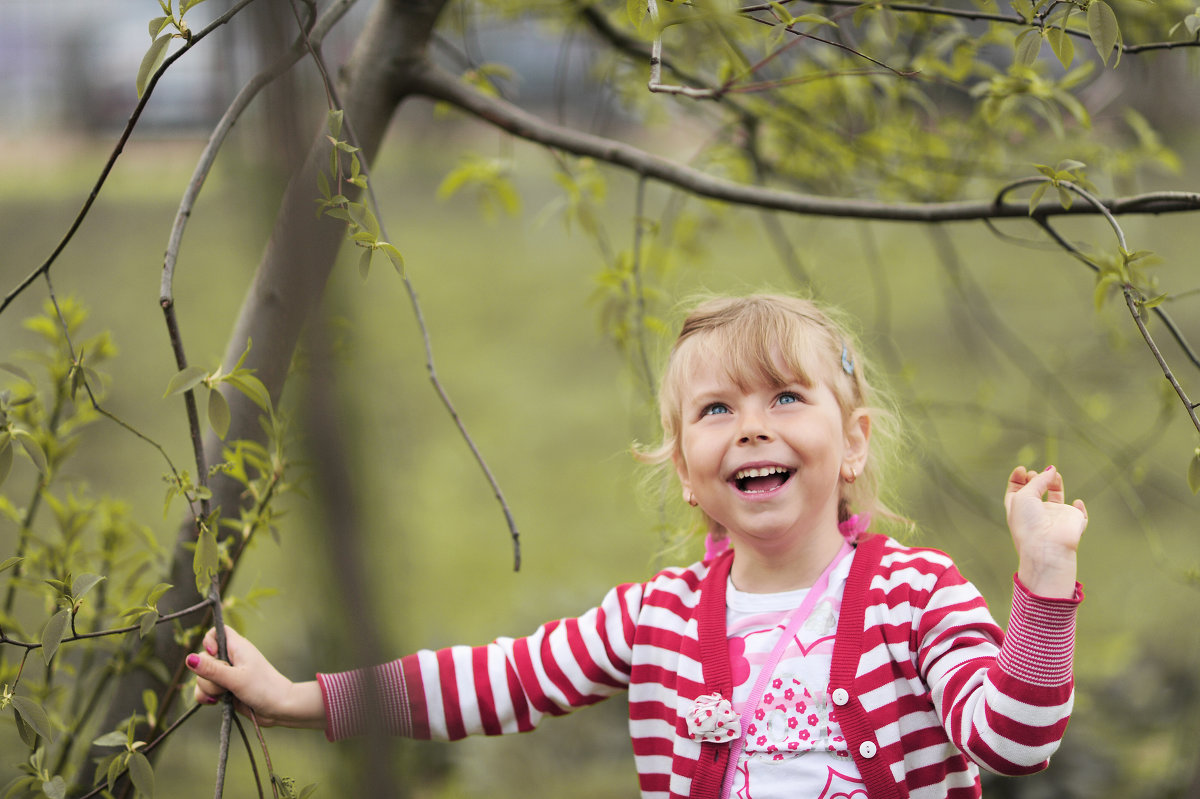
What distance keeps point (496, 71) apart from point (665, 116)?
3.31ft

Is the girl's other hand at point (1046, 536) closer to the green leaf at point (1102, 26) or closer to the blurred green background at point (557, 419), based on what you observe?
the green leaf at point (1102, 26)

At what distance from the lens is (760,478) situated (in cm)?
132

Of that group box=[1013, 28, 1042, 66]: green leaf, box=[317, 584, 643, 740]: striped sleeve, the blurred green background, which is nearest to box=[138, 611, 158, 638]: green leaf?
the blurred green background

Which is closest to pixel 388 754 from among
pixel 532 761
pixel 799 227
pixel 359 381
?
pixel 359 381

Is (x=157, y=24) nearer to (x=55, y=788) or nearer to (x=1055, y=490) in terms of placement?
(x=55, y=788)

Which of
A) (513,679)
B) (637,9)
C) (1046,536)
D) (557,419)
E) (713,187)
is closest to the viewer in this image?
(637,9)

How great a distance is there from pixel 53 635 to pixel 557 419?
4.87 meters

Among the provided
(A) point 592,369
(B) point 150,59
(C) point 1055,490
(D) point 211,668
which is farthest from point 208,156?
(A) point 592,369

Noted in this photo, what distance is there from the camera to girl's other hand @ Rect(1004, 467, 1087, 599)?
3.35ft

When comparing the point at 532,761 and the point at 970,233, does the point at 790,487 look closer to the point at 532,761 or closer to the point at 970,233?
the point at 532,761

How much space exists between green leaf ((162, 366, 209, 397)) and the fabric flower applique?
2.27 feet

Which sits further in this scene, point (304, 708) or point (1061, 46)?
point (304, 708)

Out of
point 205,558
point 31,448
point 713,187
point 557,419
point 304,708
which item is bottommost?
point 304,708

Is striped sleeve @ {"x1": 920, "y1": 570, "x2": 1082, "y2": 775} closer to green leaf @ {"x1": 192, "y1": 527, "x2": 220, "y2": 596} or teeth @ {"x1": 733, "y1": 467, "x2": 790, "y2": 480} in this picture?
teeth @ {"x1": 733, "y1": 467, "x2": 790, "y2": 480}
